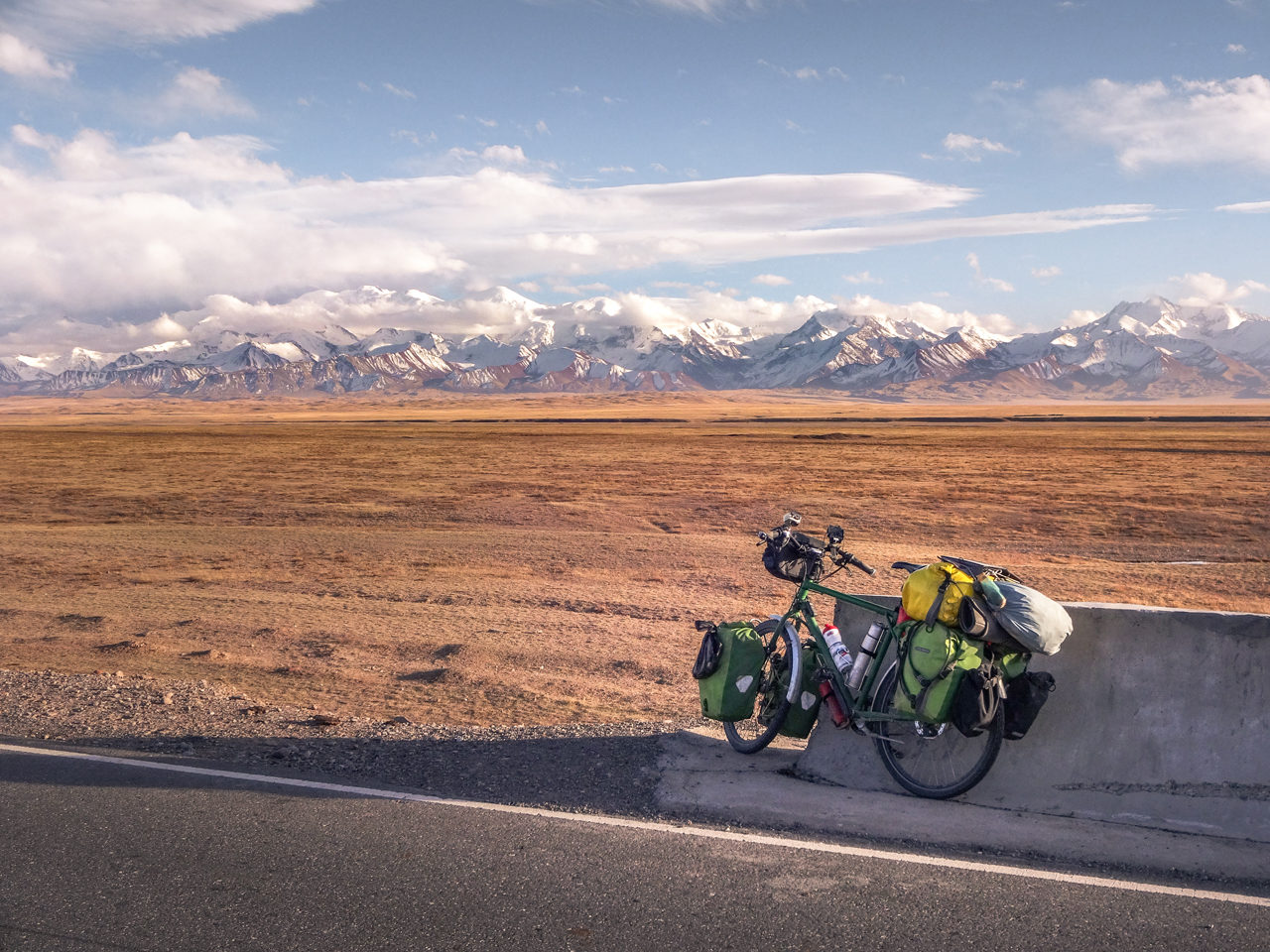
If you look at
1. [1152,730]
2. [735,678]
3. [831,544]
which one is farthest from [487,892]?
[1152,730]

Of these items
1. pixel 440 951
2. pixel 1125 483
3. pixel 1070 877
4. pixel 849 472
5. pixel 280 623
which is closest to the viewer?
pixel 440 951

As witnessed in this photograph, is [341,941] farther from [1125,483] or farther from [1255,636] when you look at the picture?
[1125,483]

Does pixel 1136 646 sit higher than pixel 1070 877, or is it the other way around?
pixel 1136 646

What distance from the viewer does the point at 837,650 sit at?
6.10 metres

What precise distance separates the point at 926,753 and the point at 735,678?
1251 millimetres

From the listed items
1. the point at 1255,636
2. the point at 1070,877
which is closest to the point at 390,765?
the point at 1070,877

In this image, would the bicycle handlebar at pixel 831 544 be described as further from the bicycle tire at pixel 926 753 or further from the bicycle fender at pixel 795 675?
the bicycle tire at pixel 926 753

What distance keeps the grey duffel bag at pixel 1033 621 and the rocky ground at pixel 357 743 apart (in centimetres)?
216

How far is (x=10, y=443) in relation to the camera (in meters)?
66.9

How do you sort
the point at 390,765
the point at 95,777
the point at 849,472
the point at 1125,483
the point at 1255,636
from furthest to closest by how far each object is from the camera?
the point at 849,472
the point at 1125,483
the point at 390,765
the point at 95,777
the point at 1255,636

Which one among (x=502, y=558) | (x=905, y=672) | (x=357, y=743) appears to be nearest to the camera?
(x=905, y=672)

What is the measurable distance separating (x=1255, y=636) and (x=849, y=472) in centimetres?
3339

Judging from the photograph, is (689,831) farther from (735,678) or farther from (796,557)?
(796,557)

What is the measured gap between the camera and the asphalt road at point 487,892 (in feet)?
13.6
